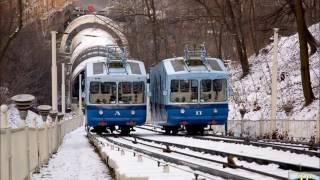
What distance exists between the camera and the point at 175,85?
3034cm

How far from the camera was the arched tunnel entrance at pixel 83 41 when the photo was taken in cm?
9056

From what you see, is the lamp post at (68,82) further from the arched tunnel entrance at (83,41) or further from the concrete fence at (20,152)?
the concrete fence at (20,152)

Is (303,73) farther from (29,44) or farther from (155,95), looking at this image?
(29,44)

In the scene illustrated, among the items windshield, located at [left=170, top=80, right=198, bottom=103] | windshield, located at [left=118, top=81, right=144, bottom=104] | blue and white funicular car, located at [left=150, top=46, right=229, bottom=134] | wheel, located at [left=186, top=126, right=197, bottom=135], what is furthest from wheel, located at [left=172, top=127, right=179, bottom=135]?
windshield, located at [left=170, top=80, right=198, bottom=103]

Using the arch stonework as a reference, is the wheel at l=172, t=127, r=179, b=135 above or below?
below

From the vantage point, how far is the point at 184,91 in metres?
30.7

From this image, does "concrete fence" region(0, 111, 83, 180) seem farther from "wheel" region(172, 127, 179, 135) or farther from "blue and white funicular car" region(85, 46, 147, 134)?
"wheel" region(172, 127, 179, 135)

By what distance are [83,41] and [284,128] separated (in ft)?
245

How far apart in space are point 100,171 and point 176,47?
156 ft

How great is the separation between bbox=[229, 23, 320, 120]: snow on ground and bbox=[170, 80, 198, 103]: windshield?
5.45 metres

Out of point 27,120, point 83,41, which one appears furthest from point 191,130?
point 83,41

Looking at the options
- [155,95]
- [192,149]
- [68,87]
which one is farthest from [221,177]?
[68,87]

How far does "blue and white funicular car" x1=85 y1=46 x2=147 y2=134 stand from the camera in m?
31.7

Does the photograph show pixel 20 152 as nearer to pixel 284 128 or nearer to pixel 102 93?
pixel 284 128
